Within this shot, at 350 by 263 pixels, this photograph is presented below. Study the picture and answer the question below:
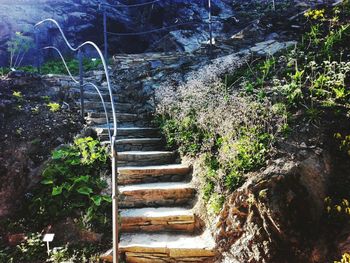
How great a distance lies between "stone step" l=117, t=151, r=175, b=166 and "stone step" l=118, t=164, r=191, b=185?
0.26 meters

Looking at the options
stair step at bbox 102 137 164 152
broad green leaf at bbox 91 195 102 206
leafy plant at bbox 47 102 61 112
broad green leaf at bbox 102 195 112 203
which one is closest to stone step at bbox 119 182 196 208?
broad green leaf at bbox 102 195 112 203

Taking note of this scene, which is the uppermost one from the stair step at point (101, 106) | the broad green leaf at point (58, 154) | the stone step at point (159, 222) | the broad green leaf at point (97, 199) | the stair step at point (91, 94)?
the stair step at point (91, 94)

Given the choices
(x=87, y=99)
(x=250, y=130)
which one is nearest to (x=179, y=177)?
(x=250, y=130)

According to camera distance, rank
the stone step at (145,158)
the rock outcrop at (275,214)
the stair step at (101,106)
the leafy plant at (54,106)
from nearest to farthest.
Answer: the rock outcrop at (275,214)
the stone step at (145,158)
the leafy plant at (54,106)
the stair step at (101,106)

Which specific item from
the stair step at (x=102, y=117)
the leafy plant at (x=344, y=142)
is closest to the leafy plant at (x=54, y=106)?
the stair step at (x=102, y=117)

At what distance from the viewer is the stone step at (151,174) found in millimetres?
4285

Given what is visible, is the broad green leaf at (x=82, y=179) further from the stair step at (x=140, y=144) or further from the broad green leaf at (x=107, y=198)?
the stair step at (x=140, y=144)

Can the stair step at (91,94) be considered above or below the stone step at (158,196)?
above

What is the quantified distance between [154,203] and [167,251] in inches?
32.8

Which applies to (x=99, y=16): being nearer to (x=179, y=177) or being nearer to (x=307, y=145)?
(x=179, y=177)

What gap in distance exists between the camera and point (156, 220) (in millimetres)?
3633

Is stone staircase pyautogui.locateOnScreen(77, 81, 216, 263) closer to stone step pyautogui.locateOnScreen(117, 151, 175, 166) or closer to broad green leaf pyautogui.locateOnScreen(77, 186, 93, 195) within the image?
stone step pyautogui.locateOnScreen(117, 151, 175, 166)

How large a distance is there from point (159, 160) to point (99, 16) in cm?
847

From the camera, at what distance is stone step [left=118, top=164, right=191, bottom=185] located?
169 inches
